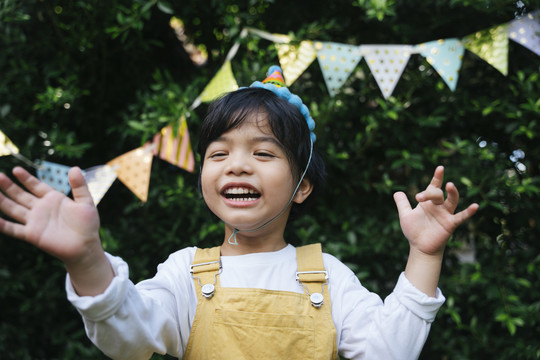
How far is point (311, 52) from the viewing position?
7.33ft

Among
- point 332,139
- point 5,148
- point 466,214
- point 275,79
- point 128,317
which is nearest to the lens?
point 128,317

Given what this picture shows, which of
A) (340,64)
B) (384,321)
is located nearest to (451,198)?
(384,321)

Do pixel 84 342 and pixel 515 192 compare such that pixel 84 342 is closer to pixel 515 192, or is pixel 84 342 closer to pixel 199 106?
pixel 199 106

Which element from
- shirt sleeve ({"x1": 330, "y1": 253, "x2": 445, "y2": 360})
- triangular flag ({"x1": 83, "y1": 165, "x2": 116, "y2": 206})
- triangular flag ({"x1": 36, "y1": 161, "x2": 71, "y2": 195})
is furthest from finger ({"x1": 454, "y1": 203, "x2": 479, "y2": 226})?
triangular flag ({"x1": 36, "y1": 161, "x2": 71, "y2": 195})

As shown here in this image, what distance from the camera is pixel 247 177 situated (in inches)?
54.3

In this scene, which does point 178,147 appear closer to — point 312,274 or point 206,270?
point 206,270

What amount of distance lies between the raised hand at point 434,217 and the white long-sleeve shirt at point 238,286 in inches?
4.7

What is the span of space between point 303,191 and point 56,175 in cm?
116

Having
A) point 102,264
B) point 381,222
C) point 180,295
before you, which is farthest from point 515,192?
point 102,264

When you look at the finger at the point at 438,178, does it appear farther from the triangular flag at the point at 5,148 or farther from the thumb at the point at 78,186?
the triangular flag at the point at 5,148

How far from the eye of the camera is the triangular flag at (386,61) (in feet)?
7.23

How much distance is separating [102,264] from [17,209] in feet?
0.70

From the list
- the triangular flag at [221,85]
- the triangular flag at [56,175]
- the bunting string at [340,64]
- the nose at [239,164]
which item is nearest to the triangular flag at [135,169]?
the bunting string at [340,64]

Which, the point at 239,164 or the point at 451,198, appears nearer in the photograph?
the point at 451,198
